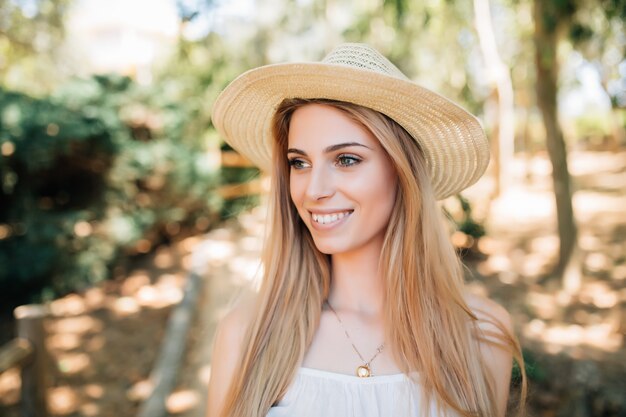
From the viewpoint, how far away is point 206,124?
1025 centimetres

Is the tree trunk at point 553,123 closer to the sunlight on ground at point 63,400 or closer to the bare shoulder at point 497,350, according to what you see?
the bare shoulder at point 497,350

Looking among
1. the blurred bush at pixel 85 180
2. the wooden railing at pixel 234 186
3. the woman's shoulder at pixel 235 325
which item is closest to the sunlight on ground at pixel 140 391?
the blurred bush at pixel 85 180

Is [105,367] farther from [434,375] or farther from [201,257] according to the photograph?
[434,375]

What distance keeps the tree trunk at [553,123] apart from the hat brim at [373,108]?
4.73 metres

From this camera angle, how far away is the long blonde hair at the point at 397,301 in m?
1.80

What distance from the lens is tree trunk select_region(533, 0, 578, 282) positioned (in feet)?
20.4

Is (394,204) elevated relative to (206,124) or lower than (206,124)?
lower

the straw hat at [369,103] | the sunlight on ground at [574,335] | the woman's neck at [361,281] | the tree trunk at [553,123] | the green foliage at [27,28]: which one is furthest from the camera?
the green foliage at [27,28]

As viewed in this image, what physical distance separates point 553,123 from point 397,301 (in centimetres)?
524

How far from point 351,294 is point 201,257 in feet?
20.7

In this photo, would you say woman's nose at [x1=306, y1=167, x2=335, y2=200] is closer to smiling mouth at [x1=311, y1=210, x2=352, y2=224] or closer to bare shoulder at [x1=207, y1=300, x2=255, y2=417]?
smiling mouth at [x1=311, y1=210, x2=352, y2=224]

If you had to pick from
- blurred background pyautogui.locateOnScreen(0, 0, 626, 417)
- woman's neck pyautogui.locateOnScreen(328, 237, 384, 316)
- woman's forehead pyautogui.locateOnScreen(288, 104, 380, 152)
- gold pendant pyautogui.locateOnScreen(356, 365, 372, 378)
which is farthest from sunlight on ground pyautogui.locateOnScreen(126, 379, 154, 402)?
woman's forehead pyautogui.locateOnScreen(288, 104, 380, 152)

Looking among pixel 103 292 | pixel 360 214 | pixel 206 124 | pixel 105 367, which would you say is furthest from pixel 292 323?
pixel 206 124

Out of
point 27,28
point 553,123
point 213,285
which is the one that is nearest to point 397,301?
point 553,123
